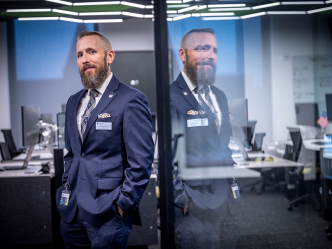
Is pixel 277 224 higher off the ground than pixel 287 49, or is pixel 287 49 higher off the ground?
pixel 287 49

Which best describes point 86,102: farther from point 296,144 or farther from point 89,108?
point 296,144

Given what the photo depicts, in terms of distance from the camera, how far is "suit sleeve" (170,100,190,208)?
1258 millimetres

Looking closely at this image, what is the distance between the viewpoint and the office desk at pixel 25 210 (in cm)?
246

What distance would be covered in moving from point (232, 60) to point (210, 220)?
79 cm

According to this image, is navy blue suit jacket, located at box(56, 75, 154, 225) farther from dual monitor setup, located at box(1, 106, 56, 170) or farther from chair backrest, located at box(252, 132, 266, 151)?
dual monitor setup, located at box(1, 106, 56, 170)

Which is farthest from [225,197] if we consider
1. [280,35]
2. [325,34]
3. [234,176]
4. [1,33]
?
[1,33]

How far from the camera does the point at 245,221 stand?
1.57m

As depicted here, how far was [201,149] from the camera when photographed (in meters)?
1.36

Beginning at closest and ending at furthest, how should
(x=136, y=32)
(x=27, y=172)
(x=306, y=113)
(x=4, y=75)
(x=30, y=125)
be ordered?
(x=306, y=113), (x=27, y=172), (x=30, y=125), (x=136, y=32), (x=4, y=75)

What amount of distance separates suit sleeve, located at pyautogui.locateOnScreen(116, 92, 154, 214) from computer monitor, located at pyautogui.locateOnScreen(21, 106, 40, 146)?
6.21 ft

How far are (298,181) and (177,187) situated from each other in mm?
960

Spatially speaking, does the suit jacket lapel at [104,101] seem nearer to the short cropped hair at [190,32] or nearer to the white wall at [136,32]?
the short cropped hair at [190,32]

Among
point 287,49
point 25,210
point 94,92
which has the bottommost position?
point 25,210

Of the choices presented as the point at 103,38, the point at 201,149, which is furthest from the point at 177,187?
the point at 103,38
